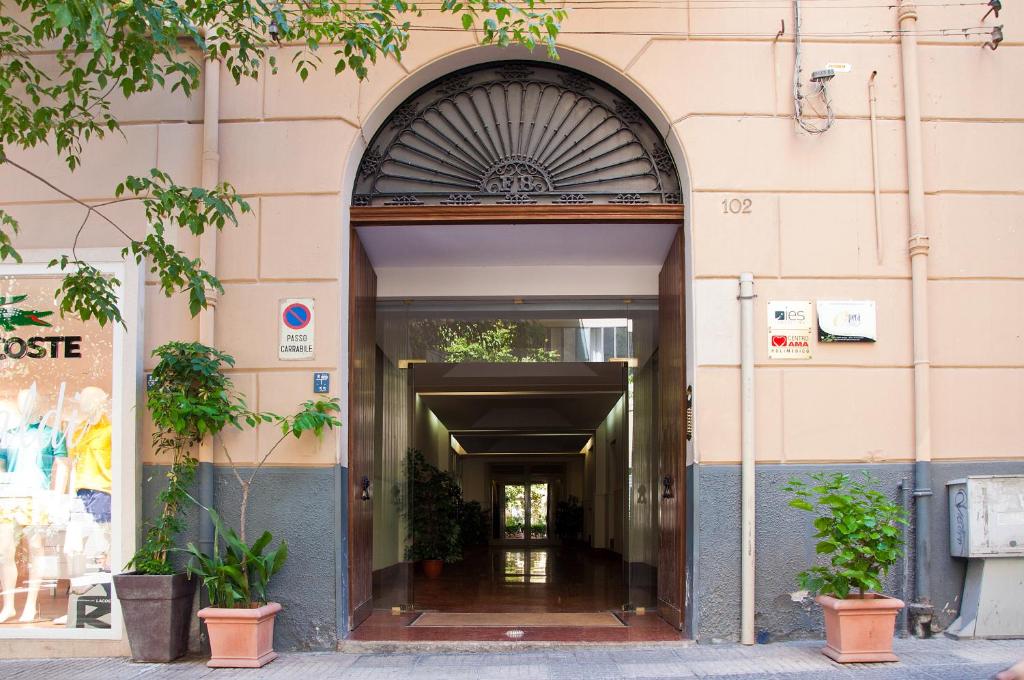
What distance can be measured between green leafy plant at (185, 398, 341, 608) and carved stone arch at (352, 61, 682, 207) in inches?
68.2

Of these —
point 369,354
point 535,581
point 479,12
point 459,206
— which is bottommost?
point 535,581

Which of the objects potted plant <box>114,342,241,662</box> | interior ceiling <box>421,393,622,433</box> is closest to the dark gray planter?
potted plant <box>114,342,241,662</box>

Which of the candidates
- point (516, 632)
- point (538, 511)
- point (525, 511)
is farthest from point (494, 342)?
point (538, 511)

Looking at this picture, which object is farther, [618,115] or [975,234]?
[618,115]

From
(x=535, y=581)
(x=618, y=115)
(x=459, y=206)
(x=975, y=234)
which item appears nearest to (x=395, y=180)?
(x=459, y=206)

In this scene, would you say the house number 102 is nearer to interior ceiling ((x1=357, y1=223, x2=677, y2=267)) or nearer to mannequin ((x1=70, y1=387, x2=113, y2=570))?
interior ceiling ((x1=357, y1=223, x2=677, y2=267))

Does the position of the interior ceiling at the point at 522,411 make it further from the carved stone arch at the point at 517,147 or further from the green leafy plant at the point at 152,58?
the green leafy plant at the point at 152,58

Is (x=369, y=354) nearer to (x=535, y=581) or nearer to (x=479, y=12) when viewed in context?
(x=479, y=12)

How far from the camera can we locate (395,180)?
23.2 ft

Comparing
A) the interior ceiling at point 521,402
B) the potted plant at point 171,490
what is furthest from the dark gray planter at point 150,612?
the interior ceiling at point 521,402

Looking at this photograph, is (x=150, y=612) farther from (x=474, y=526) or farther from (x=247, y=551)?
(x=474, y=526)

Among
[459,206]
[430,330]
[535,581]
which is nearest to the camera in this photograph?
[459,206]

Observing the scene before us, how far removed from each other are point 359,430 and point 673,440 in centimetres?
236

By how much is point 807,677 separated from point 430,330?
191 inches
